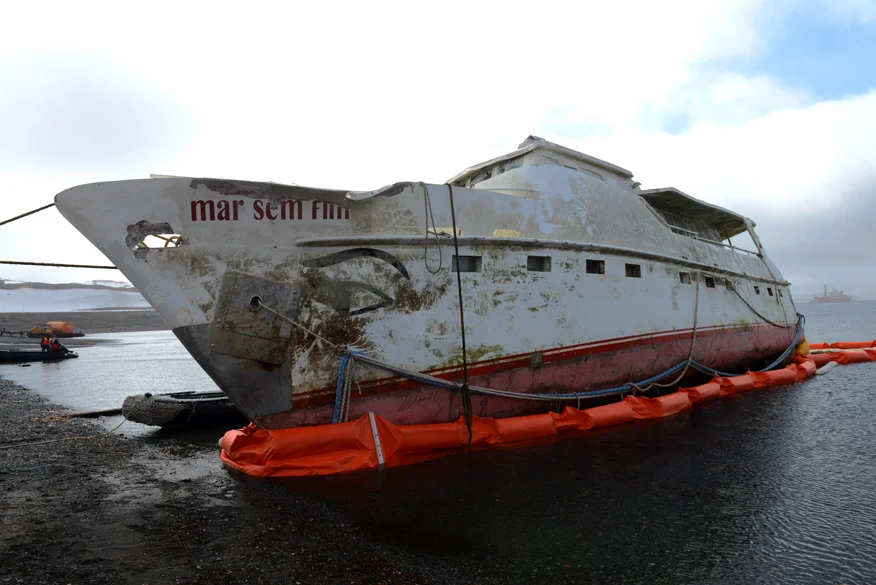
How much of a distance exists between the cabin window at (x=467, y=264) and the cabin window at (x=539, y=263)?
0.90 m

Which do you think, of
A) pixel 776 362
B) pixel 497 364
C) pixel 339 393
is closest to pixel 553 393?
pixel 497 364

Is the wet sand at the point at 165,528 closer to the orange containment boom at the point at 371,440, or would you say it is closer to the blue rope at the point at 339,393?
the orange containment boom at the point at 371,440

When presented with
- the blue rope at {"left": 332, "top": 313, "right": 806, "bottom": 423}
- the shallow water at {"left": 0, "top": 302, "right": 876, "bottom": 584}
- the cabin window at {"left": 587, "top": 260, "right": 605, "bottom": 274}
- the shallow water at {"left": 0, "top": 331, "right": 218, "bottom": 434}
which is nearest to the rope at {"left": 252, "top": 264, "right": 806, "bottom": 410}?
the blue rope at {"left": 332, "top": 313, "right": 806, "bottom": 423}

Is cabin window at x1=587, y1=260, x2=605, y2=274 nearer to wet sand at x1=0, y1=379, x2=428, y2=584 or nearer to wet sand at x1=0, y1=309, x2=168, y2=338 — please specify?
wet sand at x1=0, y1=379, x2=428, y2=584

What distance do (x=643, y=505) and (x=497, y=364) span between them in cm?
262

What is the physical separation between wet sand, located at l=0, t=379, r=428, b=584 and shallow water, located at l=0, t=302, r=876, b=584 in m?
0.26

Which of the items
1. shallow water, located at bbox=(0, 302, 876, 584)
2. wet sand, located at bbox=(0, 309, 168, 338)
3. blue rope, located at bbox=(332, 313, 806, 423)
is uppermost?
wet sand, located at bbox=(0, 309, 168, 338)

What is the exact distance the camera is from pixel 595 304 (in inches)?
314

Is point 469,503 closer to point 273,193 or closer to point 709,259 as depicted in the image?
point 273,193

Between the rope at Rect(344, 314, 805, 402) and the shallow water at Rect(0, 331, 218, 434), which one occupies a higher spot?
the rope at Rect(344, 314, 805, 402)

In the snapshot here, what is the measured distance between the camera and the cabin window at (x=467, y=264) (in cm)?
682

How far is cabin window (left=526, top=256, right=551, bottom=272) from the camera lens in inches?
292

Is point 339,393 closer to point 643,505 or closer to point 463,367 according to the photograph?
point 463,367

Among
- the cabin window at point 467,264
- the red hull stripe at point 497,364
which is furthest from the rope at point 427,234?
the red hull stripe at point 497,364
